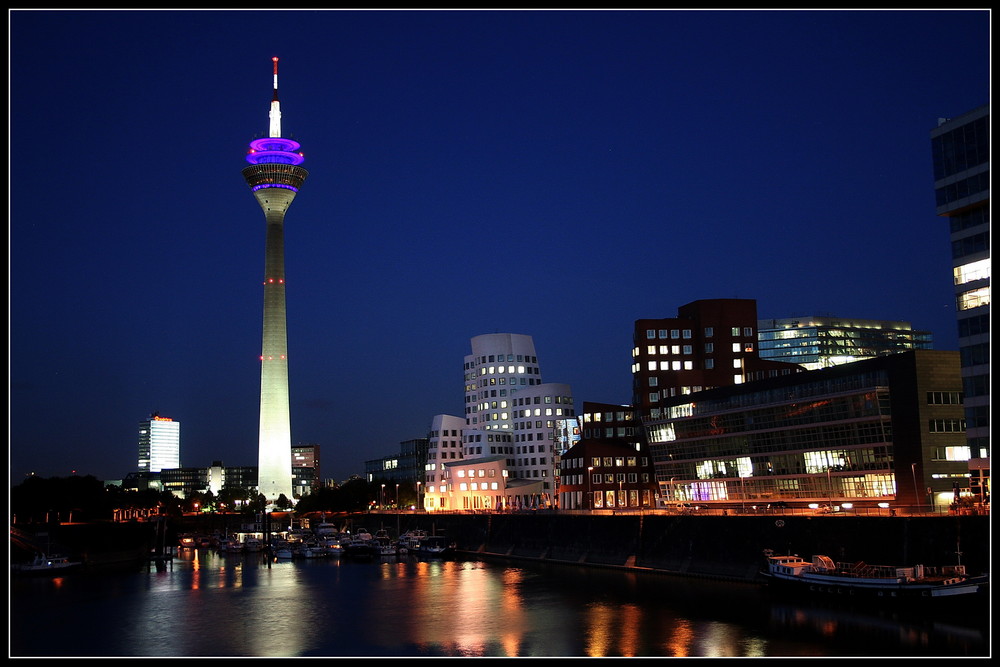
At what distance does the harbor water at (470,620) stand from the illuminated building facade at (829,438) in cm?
2190

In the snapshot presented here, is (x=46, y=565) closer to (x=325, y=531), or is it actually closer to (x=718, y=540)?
(x=325, y=531)

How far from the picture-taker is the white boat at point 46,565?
399 feet

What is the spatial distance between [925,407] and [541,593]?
4098 centimetres

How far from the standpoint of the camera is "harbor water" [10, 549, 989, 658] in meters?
61.8

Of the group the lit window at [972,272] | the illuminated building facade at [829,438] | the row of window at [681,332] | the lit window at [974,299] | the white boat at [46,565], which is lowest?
the white boat at [46,565]

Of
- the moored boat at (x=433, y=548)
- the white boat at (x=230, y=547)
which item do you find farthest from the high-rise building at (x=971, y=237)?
the white boat at (x=230, y=547)

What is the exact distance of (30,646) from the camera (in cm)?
6825

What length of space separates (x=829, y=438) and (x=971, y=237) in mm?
31906

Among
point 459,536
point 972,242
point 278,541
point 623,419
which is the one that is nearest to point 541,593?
point 972,242

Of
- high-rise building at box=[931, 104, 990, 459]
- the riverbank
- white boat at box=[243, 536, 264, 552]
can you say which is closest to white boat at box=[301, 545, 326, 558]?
white boat at box=[243, 536, 264, 552]

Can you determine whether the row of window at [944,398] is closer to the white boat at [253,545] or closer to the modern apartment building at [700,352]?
the modern apartment building at [700,352]

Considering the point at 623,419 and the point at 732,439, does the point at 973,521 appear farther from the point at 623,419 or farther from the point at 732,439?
the point at 623,419

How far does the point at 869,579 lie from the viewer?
240 feet

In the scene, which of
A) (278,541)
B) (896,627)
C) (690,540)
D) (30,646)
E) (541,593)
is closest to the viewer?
(896,627)
